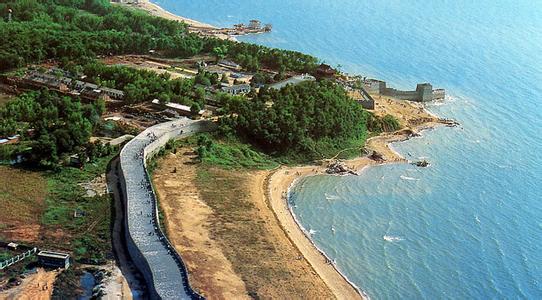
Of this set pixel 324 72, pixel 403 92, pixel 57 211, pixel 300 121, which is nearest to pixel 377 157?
pixel 300 121

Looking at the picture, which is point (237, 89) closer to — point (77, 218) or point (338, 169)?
point (338, 169)

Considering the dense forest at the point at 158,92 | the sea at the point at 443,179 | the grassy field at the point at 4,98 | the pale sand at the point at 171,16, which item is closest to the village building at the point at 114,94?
the dense forest at the point at 158,92

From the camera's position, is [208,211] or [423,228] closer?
[208,211]

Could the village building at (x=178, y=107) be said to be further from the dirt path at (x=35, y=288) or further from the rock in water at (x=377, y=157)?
the dirt path at (x=35, y=288)

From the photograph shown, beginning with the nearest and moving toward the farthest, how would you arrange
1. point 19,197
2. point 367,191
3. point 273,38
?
point 19,197, point 367,191, point 273,38

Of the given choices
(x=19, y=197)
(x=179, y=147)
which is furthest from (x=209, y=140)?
(x=19, y=197)

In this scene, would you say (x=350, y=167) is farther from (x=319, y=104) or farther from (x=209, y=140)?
(x=209, y=140)
